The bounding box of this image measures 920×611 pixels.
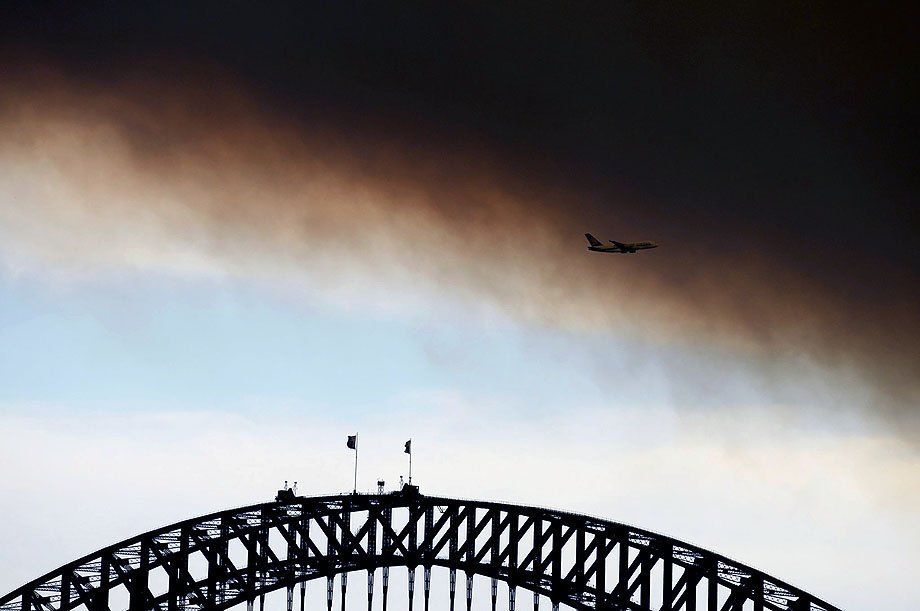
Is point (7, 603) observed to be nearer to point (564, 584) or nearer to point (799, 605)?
point (564, 584)

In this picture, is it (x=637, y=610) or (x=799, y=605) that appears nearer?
(x=799, y=605)

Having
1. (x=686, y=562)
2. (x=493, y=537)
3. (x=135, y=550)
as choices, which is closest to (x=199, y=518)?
(x=135, y=550)

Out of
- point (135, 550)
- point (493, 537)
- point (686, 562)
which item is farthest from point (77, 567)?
point (686, 562)

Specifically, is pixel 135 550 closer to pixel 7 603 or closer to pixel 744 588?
pixel 7 603

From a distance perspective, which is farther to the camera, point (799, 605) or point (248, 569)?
point (248, 569)

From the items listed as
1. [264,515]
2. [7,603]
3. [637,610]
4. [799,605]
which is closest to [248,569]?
[264,515]

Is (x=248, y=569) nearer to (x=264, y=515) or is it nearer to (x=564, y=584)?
(x=264, y=515)

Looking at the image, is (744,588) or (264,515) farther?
(264,515)
